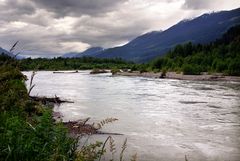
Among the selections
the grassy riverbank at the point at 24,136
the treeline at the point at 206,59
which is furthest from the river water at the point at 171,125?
the treeline at the point at 206,59

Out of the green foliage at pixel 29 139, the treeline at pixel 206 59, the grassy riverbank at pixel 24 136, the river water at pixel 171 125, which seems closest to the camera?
the green foliage at pixel 29 139

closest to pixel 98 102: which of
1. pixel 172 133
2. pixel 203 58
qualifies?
pixel 172 133

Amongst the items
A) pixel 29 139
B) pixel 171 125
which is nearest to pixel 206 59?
pixel 171 125

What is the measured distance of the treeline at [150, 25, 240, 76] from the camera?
100750 mm

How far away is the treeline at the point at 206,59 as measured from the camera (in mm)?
100750

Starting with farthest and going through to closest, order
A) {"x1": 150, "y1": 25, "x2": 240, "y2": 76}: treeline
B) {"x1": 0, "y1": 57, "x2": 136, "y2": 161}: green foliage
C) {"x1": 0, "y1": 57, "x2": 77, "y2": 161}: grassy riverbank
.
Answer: {"x1": 150, "y1": 25, "x2": 240, "y2": 76}: treeline < {"x1": 0, "y1": 57, "x2": 77, "y2": 161}: grassy riverbank < {"x1": 0, "y1": 57, "x2": 136, "y2": 161}: green foliage

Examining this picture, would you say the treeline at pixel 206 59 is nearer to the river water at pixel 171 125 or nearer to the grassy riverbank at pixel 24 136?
the river water at pixel 171 125

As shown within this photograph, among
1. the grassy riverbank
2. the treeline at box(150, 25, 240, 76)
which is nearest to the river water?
the grassy riverbank

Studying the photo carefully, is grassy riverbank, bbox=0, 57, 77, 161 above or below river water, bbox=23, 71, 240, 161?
above

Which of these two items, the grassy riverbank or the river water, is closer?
the grassy riverbank

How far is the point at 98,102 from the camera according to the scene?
37.0m

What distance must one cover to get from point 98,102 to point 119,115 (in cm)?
887

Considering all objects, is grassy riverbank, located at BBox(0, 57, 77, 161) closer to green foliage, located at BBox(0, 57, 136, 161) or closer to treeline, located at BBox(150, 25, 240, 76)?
green foliage, located at BBox(0, 57, 136, 161)

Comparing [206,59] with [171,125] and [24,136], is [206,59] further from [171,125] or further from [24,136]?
[24,136]
